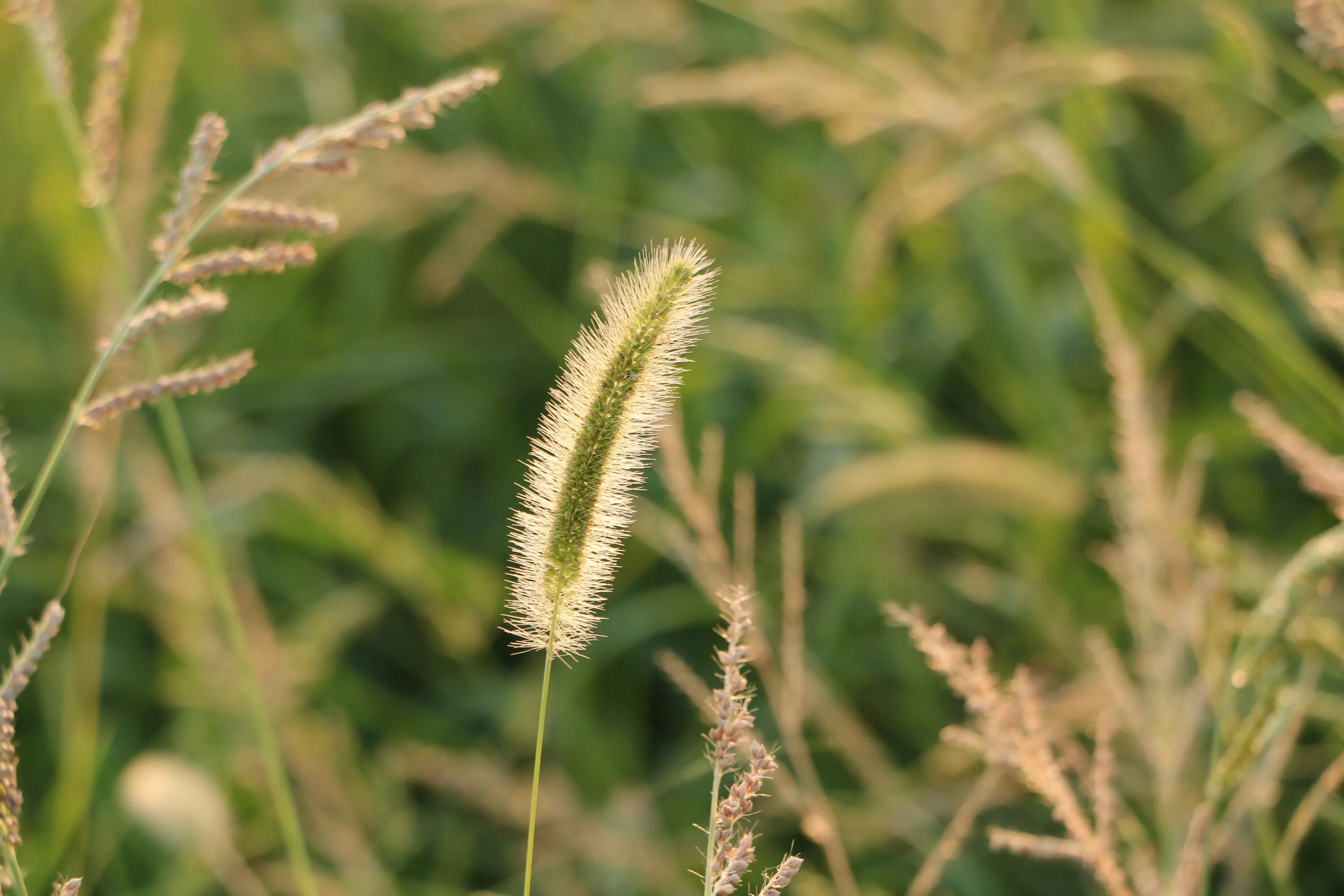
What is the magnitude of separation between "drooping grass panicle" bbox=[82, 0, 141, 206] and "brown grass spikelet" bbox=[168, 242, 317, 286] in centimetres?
23

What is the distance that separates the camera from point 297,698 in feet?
8.04

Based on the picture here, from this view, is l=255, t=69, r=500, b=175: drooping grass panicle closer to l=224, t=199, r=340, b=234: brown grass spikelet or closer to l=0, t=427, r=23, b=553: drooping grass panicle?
l=224, t=199, r=340, b=234: brown grass spikelet

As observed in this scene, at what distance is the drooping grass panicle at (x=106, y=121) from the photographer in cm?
117

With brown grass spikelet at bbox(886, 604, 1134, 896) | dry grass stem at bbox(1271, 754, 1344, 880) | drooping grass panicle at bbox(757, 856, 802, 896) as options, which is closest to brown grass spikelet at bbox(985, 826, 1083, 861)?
brown grass spikelet at bbox(886, 604, 1134, 896)

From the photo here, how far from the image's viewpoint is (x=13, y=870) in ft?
2.70

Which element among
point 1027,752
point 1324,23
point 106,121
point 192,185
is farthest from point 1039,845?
point 106,121

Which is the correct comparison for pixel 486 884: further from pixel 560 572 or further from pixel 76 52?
pixel 76 52

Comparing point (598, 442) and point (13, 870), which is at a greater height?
point (598, 442)

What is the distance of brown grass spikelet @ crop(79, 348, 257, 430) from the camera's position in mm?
918

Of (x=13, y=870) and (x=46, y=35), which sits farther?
(x=46, y=35)

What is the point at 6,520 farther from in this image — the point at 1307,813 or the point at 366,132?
the point at 1307,813

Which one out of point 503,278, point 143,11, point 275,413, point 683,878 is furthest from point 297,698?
point 143,11

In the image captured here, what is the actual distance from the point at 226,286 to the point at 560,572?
281 centimetres

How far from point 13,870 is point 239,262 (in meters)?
0.45
